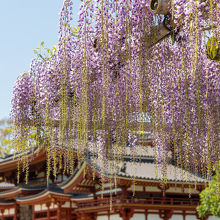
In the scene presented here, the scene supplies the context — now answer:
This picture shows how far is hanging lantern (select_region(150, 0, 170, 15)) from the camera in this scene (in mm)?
4438

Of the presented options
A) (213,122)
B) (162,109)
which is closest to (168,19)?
(162,109)

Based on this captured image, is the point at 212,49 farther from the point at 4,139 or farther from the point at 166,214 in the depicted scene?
the point at 4,139

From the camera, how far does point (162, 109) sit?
533 cm

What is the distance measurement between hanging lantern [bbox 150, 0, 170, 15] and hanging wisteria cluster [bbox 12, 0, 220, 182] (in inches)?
0.4

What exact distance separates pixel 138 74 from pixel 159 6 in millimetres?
1188

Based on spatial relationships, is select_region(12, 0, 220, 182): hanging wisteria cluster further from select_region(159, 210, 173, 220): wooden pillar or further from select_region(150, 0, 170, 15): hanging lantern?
select_region(159, 210, 173, 220): wooden pillar

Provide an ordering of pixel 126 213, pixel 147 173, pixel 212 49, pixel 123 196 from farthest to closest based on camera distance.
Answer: pixel 147 173 → pixel 126 213 → pixel 123 196 → pixel 212 49

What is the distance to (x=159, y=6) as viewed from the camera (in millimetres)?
4438

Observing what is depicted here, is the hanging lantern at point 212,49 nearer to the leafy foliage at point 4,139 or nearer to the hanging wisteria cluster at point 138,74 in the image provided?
the hanging wisteria cluster at point 138,74

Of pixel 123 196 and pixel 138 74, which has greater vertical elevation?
pixel 138 74

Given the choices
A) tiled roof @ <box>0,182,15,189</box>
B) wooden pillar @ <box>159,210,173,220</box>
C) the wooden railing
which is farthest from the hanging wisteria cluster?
tiled roof @ <box>0,182,15,189</box>

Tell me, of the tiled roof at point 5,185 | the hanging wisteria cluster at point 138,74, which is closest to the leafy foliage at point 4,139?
the tiled roof at point 5,185

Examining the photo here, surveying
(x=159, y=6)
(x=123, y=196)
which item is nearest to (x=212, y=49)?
(x=159, y=6)

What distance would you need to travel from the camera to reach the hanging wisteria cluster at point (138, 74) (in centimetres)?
442
